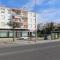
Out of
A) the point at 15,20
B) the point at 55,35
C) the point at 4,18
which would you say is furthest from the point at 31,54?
the point at 15,20

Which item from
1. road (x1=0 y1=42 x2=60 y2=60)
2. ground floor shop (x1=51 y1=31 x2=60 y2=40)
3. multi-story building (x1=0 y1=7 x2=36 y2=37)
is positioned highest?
multi-story building (x1=0 y1=7 x2=36 y2=37)

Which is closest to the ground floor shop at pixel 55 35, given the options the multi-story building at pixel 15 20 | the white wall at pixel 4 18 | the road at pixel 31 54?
the multi-story building at pixel 15 20

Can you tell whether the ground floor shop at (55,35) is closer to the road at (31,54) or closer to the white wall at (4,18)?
the white wall at (4,18)

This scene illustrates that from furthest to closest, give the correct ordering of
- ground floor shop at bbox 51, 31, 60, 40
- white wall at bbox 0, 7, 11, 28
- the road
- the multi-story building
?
white wall at bbox 0, 7, 11, 28, the multi-story building, ground floor shop at bbox 51, 31, 60, 40, the road

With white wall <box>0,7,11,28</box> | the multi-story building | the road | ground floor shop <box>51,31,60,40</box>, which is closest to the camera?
the road

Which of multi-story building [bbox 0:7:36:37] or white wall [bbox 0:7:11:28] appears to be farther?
white wall [bbox 0:7:11:28]

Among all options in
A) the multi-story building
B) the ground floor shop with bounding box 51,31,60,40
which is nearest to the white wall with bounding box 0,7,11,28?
the multi-story building

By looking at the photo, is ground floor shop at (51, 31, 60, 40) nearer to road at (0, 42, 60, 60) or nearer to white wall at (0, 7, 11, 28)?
white wall at (0, 7, 11, 28)

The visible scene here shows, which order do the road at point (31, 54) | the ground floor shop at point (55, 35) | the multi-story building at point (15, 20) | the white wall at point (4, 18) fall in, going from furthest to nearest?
the white wall at point (4, 18) → the multi-story building at point (15, 20) → the ground floor shop at point (55, 35) → the road at point (31, 54)

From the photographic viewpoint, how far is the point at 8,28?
95.4m

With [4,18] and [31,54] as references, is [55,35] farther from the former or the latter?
[31,54]

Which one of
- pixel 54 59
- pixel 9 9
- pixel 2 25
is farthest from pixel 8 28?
pixel 54 59

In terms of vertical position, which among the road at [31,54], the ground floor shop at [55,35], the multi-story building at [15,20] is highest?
the multi-story building at [15,20]

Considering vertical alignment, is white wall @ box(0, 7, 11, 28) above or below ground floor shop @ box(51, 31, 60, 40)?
above
